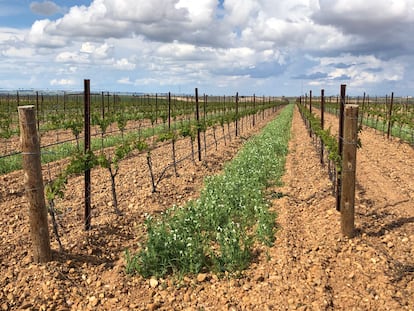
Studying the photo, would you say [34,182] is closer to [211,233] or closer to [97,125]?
[211,233]

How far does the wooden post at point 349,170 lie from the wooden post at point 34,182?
4256mm

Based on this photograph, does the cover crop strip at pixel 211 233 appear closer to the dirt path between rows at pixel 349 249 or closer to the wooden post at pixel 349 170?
the dirt path between rows at pixel 349 249

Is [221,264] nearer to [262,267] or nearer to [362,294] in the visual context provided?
[262,267]

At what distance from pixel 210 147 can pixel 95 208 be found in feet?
30.3

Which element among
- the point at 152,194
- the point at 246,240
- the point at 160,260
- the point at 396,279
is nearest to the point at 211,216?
the point at 246,240

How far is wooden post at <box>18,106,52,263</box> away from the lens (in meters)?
4.83

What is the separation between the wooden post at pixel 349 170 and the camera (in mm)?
5711

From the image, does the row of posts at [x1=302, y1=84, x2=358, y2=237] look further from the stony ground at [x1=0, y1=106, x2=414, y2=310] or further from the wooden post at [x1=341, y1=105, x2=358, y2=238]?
the stony ground at [x1=0, y1=106, x2=414, y2=310]

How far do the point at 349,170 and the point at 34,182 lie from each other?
443 centimetres

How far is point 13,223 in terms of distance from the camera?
6500 millimetres

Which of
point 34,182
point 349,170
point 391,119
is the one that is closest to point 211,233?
point 349,170

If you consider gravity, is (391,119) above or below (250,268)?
above

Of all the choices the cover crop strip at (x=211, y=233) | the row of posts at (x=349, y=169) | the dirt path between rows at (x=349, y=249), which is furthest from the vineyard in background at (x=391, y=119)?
the row of posts at (x=349, y=169)

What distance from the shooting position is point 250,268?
5.05 meters
